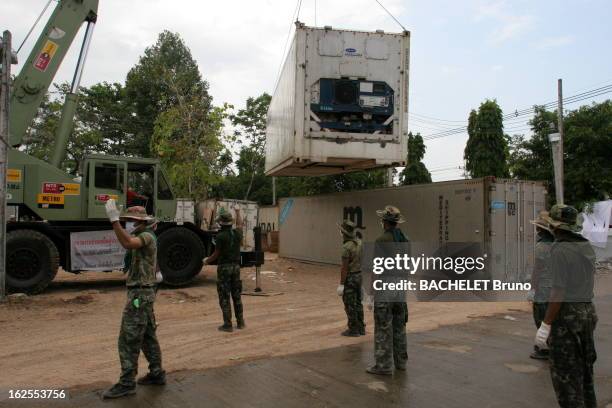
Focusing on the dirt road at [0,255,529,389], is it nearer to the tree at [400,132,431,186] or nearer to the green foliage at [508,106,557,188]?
the green foliage at [508,106,557,188]

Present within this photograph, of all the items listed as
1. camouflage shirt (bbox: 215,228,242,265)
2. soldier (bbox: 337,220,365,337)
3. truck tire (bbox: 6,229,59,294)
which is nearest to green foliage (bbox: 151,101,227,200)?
truck tire (bbox: 6,229,59,294)

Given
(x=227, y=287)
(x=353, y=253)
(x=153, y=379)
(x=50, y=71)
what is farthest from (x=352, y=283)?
(x=50, y=71)

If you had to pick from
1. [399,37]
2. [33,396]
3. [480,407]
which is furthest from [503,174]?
[33,396]

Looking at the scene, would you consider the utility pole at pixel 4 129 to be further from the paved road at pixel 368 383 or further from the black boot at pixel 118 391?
the black boot at pixel 118 391

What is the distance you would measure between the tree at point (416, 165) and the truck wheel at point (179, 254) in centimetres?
1927

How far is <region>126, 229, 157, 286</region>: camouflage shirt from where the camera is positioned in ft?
16.4

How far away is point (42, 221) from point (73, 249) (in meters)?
0.85

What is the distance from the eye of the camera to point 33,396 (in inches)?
189

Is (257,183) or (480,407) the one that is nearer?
(480,407)

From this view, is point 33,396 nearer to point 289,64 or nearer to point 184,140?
point 289,64

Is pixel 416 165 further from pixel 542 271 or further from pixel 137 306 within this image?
pixel 137 306

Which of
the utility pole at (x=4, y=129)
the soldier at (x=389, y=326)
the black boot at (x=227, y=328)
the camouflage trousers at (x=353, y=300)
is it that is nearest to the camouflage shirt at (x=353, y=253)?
the camouflage trousers at (x=353, y=300)

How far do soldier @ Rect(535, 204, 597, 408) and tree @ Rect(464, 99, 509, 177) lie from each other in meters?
22.3

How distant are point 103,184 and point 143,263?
706 centimetres
